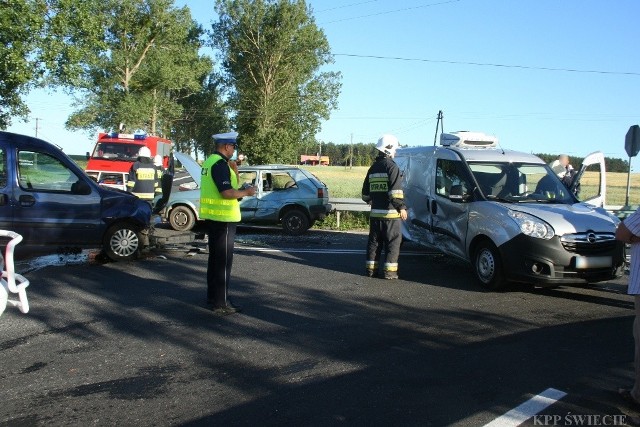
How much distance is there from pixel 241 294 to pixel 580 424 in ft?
14.3

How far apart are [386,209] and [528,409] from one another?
4596 mm

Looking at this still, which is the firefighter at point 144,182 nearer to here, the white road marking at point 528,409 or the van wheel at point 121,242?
the van wheel at point 121,242

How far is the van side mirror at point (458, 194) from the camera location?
7.99 metres

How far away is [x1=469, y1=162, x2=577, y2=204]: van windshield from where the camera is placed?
8016 mm

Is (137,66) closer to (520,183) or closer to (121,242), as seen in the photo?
(121,242)

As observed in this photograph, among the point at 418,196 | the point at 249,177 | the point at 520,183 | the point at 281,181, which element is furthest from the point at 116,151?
the point at 520,183

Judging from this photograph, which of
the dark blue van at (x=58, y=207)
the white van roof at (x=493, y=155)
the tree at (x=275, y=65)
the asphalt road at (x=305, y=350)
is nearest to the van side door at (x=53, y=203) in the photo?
the dark blue van at (x=58, y=207)

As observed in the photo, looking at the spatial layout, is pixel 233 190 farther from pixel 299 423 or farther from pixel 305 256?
pixel 305 256

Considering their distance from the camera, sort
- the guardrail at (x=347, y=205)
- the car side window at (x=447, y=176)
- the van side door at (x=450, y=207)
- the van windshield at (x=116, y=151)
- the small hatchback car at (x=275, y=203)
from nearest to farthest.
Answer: the van side door at (x=450, y=207) < the car side window at (x=447, y=176) < the small hatchback car at (x=275, y=203) < the guardrail at (x=347, y=205) < the van windshield at (x=116, y=151)

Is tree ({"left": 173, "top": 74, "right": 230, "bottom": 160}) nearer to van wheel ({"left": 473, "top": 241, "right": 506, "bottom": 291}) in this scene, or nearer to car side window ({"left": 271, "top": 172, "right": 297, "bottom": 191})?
car side window ({"left": 271, "top": 172, "right": 297, "bottom": 191})

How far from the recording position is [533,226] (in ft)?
23.0

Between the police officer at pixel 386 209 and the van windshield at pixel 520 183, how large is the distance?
1154mm

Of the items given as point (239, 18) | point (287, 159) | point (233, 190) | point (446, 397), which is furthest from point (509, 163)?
point (239, 18)

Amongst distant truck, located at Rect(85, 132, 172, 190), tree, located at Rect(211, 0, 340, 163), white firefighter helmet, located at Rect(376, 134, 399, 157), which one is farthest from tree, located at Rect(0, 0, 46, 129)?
white firefighter helmet, located at Rect(376, 134, 399, 157)
